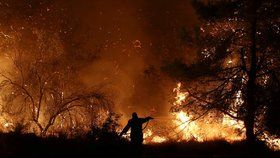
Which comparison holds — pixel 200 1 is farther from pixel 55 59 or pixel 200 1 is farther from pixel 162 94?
pixel 162 94

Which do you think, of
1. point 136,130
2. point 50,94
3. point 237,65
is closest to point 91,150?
point 136,130

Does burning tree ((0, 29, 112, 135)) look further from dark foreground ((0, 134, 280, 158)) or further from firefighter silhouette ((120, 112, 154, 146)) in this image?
firefighter silhouette ((120, 112, 154, 146))

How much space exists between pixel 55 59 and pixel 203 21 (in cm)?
1284

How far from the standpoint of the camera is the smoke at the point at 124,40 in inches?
1834

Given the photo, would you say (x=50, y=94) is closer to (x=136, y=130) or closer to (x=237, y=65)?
(x=237, y=65)

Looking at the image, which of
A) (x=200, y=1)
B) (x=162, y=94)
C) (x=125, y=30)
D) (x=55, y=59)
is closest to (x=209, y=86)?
(x=200, y=1)

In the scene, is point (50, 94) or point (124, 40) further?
point (124, 40)

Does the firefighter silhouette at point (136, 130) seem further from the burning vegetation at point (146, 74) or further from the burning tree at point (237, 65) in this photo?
the burning tree at point (237, 65)

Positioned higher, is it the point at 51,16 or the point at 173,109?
the point at 51,16

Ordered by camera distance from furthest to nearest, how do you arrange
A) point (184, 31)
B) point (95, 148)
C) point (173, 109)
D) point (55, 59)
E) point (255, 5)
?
point (55, 59), point (173, 109), point (184, 31), point (255, 5), point (95, 148)

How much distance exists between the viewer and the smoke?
46594mm

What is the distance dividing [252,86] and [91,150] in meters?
7.80

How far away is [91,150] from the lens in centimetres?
1403

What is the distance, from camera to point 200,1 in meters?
20.2
